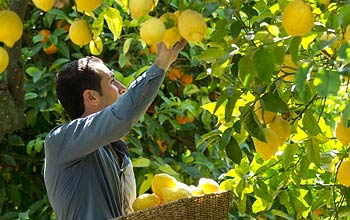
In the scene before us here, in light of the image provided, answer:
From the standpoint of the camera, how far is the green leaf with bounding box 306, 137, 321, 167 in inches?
75.1

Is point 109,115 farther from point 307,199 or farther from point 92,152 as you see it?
point 307,199

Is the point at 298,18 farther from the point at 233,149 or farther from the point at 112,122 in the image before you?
the point at 112,122

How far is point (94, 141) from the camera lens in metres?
1.97

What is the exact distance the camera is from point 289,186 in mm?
2287

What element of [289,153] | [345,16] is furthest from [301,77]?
[289,153]

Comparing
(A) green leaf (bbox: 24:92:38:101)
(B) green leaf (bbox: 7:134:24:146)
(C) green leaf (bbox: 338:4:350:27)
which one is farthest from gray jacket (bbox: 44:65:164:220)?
(B) green leaf (bbox: 7:134:24:146)

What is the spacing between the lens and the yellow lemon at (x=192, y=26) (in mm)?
1431

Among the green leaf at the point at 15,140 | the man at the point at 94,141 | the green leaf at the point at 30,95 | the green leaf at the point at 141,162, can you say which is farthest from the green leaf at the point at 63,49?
the man at the point at 94,141

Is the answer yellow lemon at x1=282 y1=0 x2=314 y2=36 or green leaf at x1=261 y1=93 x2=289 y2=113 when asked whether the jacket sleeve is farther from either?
yellow lemon at x1=282 y1=0 x2=314 y2=36

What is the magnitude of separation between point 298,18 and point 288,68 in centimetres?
40

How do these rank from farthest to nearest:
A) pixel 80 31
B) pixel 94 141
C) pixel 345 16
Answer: pixel 94 141, pixel 80 31, pixel 345 16

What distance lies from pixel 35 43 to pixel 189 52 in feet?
1.94

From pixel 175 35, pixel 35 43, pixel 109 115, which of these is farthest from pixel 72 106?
pixel 35 43

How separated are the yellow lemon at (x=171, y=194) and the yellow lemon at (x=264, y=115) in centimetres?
23
